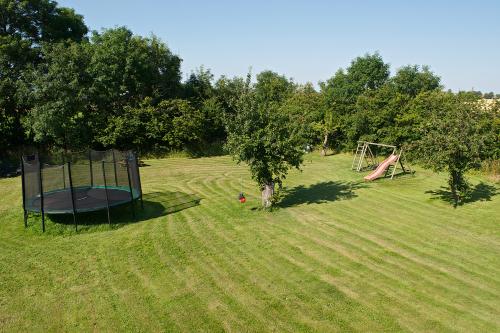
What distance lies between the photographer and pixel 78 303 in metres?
9.85

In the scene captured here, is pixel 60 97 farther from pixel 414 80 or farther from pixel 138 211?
pixel 414 80

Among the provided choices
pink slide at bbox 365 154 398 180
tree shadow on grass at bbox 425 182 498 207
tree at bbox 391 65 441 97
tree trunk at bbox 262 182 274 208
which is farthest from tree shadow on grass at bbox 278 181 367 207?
tree at bbox 391 65 441 97

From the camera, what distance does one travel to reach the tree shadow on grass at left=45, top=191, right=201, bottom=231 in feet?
52.1

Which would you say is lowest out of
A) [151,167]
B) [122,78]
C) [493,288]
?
[493,288]

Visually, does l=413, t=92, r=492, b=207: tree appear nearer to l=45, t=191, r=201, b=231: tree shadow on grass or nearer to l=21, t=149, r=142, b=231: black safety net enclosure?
l=45, t=191, r=201, b=231: tree shadow on grass

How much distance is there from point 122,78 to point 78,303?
2728cm

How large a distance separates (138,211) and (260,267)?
8.10 metres

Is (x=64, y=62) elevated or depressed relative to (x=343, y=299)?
elevated

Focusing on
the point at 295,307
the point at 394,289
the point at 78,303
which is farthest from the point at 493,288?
the point at 78,303

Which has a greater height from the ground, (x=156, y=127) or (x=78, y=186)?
(x=156, y=127)

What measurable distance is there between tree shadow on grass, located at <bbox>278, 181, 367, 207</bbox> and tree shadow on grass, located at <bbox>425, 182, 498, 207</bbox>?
3993 millimetres

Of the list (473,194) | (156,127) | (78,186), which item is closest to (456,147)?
(473,194)

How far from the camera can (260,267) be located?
11758 mm

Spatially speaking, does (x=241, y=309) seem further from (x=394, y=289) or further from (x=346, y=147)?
(x=346, y=147)
